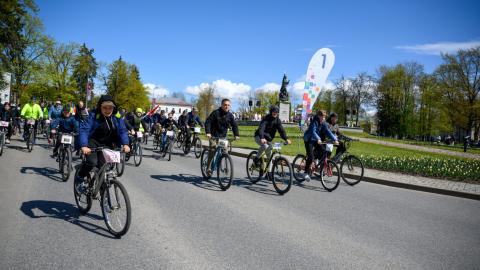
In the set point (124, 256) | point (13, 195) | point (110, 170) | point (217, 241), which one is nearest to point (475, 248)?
point (217, 241)

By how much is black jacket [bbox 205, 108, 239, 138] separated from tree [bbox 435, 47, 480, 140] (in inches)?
1827

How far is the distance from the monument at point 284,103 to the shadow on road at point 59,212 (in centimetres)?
3398

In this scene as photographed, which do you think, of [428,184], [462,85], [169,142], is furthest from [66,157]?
[462,85]

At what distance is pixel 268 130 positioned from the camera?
8727 mm

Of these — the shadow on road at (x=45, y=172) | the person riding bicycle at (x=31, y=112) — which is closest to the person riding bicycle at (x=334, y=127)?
the shadow on road at (x=45, y=172)

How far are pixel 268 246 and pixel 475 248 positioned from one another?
2937mm

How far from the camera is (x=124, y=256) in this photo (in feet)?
12.9

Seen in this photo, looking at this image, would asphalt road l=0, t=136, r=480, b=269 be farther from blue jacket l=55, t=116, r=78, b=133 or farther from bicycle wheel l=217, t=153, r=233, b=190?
blue jacket l=55, t=116, r=78, b=133

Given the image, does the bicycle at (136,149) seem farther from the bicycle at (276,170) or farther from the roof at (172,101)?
the roof at (172,101)

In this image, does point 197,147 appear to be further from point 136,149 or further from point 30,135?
point 30,135

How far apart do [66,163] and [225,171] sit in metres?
3.56

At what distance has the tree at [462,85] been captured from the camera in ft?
151

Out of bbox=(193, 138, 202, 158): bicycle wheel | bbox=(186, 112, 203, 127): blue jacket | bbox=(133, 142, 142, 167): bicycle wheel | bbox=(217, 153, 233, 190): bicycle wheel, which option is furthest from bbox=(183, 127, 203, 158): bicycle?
bbox=(217, 153, 233, 190): bicycle wheel

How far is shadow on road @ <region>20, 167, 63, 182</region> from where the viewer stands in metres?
8.29
